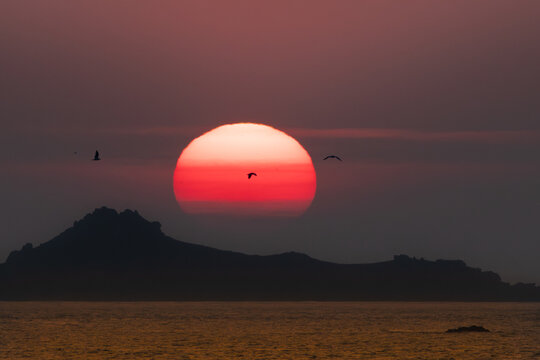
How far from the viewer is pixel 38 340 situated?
18200 centimetres

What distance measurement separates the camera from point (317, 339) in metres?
185

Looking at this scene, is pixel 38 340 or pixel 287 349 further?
pixel 38 340

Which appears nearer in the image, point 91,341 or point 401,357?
point 401,357

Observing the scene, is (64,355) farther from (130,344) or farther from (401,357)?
(401,357)

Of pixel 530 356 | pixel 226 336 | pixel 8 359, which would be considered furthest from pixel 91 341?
pixel 530 356

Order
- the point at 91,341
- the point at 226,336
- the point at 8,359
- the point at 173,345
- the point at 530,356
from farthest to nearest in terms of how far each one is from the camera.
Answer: the point at 226,336, the point at 91,341, the point at 173,345, the point at 530,356, the point at 8,359

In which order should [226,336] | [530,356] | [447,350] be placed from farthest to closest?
[226,336]
[447,350]
[530,356]

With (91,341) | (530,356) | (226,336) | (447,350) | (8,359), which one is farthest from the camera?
(226,336)

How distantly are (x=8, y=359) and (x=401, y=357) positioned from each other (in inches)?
2120

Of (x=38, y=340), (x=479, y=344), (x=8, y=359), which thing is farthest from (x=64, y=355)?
(x=479, y=344)

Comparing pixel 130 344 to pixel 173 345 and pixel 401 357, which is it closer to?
pixel 173 345

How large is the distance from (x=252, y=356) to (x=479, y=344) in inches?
1930

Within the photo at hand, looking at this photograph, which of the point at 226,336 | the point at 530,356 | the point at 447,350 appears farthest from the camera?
the point at 226,336

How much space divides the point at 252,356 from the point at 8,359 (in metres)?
33.2
